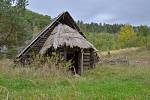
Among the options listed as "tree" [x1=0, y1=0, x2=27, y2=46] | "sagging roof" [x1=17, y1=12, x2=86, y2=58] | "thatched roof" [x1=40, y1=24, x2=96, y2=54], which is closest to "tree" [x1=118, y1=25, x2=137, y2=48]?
"tree" [x1=0, y1=0, x2=27, y2=46]

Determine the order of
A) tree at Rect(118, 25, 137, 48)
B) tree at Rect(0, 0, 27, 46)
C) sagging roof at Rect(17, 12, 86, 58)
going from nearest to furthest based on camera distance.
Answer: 1. sagging roof at Rect(17, 12, 86, 58)
2. tree at Rect(0, 0, 27, 46)
3. tree at Rect(118, 25, 137, 48)

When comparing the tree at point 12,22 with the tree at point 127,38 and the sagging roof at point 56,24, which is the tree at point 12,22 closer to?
the sagging roof at point 56,24

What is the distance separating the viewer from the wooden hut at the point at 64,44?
26125mm

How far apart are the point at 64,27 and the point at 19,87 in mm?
15156

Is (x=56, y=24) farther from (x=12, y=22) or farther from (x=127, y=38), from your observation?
(x=127, y=38)

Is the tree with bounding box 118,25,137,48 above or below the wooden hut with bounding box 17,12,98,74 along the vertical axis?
above

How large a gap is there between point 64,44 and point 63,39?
0.43 metres

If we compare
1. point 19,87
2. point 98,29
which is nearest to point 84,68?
point 19,87

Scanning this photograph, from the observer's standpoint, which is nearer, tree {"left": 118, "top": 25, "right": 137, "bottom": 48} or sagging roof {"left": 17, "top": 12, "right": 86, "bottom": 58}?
sagging roof {"left": 17, "top": 12, "right": 86, "bottom": 58}

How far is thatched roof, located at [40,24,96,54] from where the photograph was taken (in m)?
25.8

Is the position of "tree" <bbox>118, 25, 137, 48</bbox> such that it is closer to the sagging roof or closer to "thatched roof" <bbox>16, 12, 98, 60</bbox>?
the sagging roof

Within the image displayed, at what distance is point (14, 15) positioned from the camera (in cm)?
4419

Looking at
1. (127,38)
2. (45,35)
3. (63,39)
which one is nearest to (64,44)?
(63,39)

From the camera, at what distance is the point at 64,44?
25.9 meters
